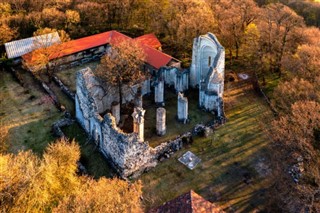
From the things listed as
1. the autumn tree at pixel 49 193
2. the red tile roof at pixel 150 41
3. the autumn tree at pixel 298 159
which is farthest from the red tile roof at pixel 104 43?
the autumn tree at pixel 49 193

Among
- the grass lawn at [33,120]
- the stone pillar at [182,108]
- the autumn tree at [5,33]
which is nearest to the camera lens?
the grass lawn at [33,120]

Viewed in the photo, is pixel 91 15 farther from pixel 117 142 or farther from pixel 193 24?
pixel 117 142

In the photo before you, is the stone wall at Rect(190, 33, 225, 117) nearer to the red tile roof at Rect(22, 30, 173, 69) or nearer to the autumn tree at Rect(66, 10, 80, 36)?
the red tile roof at Rect(22, 30, 173, 69)

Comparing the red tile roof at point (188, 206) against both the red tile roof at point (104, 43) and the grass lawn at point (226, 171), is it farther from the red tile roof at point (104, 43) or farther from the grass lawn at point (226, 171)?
the red tile roof at point (104, 43)

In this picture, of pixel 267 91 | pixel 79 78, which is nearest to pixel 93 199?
pixel 79 78

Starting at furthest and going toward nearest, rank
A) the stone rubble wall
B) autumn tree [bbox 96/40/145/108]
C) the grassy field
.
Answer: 1. autumn tree [bbox 96/40/145/108]
2. the stone rubble wall
3. the grassy field

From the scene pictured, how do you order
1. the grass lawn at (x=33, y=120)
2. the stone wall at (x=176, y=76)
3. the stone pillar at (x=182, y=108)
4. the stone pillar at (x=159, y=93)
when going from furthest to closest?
the stone wall at (x=176, y=76), the stone pillar at (x=159, y=93), the stone pillar at (x=182, y=108), the grass lawn at (x=33, y=120)

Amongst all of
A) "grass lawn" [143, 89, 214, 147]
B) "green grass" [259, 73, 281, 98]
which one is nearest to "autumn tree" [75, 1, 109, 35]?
"grass lawn" [143, 89, 214, 147]
